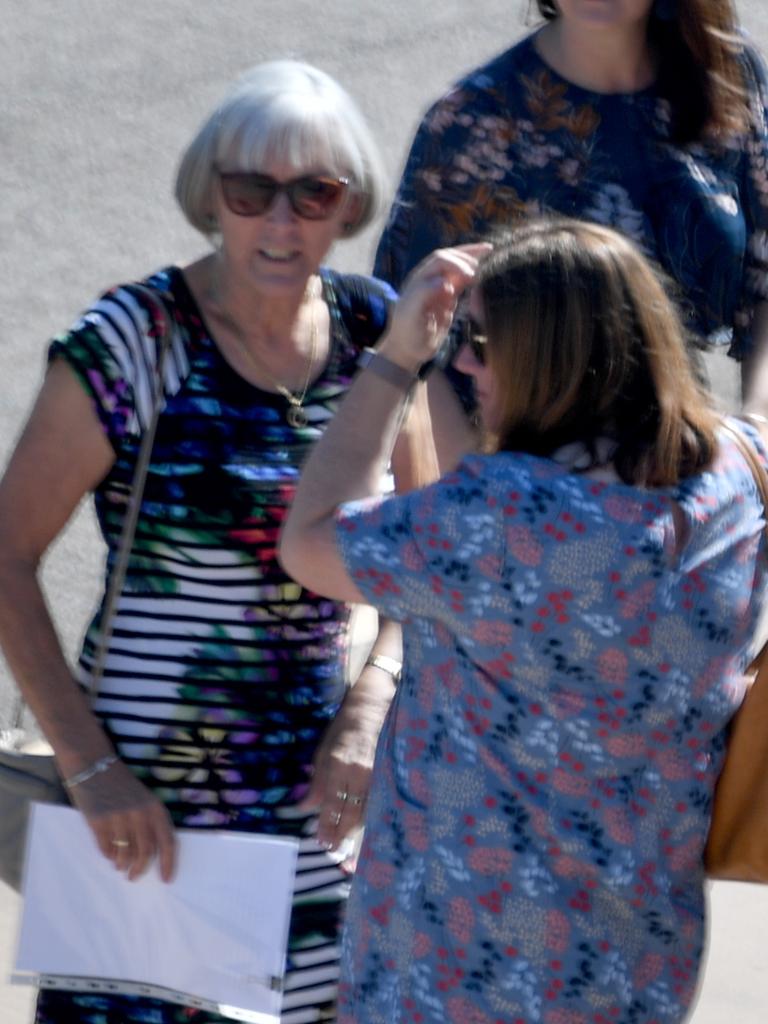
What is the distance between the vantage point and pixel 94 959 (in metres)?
2.36

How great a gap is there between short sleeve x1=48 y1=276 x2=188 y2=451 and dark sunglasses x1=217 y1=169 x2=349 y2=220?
0.19 m

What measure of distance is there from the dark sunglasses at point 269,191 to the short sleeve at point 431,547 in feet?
1.93

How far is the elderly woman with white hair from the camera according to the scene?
7.64 ft

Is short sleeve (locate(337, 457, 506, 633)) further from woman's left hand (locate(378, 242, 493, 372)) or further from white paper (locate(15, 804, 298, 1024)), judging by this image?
white paper (locate(15, 804, 298, 1024))

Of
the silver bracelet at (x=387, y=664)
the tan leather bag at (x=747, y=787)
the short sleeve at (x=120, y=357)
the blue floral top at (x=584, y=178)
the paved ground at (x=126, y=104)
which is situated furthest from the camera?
the paved ground at (x=126, y=104)

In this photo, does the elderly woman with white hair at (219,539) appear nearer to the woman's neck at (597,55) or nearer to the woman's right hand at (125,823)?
the woman's right hand at (125,823)

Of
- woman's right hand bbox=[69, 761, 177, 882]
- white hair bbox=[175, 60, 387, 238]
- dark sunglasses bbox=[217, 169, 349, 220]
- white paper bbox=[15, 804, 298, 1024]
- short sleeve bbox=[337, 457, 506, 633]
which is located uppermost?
white hair bbox=[175, 60, 387, 238]

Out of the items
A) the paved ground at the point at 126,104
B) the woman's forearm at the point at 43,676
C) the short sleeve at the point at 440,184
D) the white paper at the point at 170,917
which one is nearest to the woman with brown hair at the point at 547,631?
the white paper at the point at 170,917

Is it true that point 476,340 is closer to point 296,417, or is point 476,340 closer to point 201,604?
point 296,417

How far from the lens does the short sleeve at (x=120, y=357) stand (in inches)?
90.4

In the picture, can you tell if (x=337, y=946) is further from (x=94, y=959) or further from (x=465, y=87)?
(x=465, y=87)

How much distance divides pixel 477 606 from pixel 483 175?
3.37 feet

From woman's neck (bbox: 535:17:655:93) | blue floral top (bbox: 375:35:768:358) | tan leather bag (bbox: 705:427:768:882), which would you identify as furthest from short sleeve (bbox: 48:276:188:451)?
woman's neck (bbox: 535:17:655:93)

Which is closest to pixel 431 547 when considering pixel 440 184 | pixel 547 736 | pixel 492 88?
pixel 547 736
